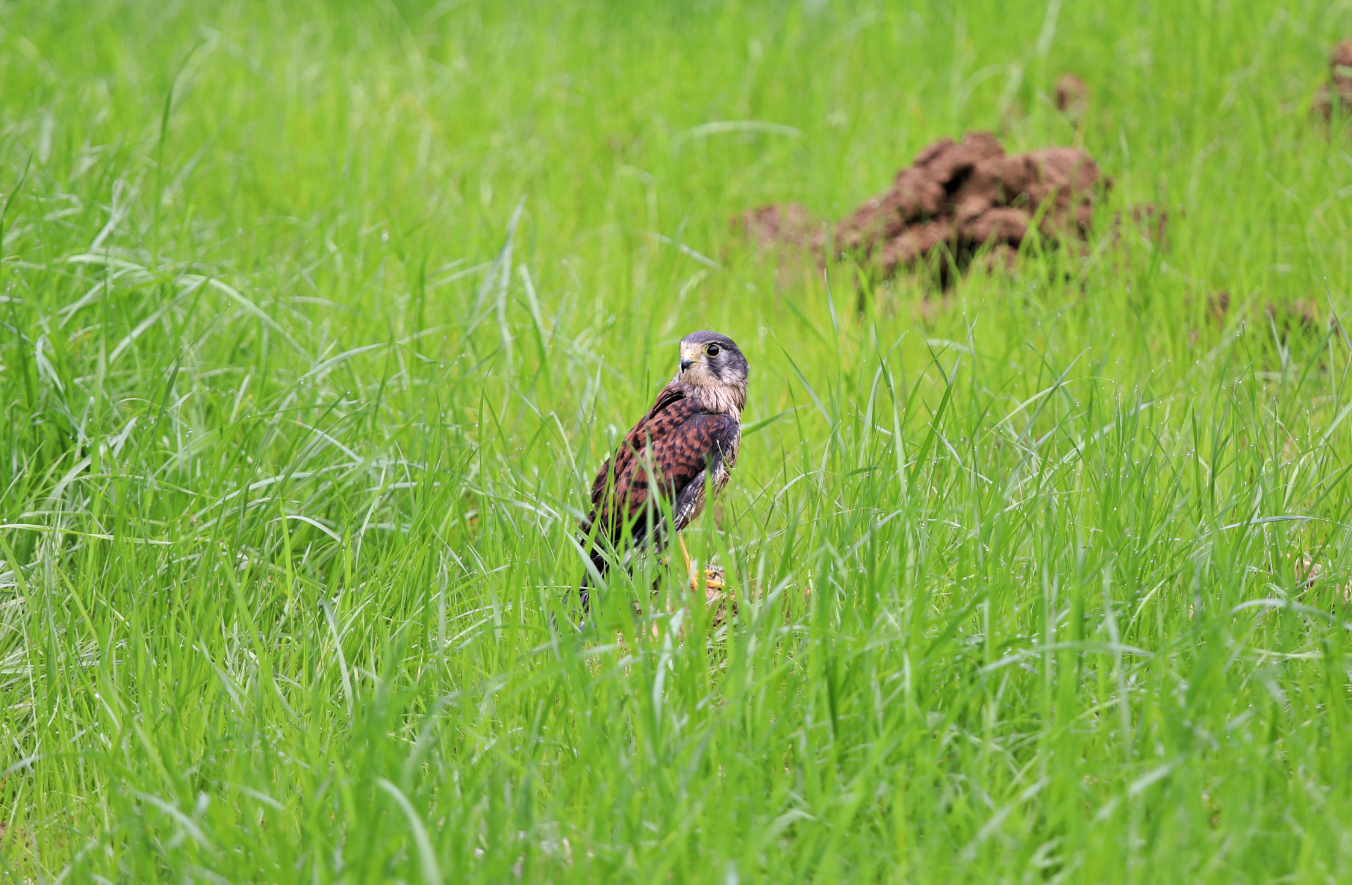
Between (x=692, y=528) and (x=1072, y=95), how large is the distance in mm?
4128

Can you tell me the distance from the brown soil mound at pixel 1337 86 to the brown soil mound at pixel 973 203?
4.78ft

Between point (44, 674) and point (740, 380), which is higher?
point (740, 380)

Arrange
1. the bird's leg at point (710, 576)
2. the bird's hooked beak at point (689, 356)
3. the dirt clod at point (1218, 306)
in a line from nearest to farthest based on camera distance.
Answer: the bird's leg at point (710, 576)
the bird's hooked beak at point (689, 356)
the dirt clod at point (1218, 306)

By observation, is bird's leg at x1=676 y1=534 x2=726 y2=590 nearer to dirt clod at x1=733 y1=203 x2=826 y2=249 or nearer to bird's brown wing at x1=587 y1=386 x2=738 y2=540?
bird's brown wing at x1=587 y1=386 x2=738 y2=540

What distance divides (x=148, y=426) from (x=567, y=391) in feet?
4.98

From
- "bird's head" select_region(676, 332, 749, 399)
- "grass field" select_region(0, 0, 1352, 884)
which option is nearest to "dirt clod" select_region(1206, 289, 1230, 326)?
"grass field" select_region(0, 0, 1352, 884)

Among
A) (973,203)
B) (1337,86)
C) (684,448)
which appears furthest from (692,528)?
(1337,86)

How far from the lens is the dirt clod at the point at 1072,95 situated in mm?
6395

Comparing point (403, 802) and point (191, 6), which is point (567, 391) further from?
point (191, 6)

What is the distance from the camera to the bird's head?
3.67 meters

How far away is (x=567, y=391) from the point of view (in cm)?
445

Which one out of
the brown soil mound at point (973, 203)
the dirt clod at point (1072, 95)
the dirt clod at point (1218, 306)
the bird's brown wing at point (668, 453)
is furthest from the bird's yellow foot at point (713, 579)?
the dirt clod at point (1072, 95)

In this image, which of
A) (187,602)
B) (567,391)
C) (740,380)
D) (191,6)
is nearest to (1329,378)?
(740,380)

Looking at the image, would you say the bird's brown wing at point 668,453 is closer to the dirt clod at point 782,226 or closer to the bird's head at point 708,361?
the bird's head at point 708,361
